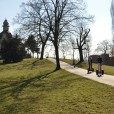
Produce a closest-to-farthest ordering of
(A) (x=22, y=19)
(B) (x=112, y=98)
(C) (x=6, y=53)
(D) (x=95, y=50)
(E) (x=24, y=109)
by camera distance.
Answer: (E) (x=24, y=109)
(B) (x=112, y=98)
(A) (x=22, y=19)
(C) (x=6, y=53)
(D) (x=95, y=50)

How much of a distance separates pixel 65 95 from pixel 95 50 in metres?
116

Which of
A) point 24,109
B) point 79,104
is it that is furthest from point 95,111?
point 24,109

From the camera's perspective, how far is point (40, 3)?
39906mm

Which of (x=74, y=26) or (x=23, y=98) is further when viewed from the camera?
(x=74, y=26)

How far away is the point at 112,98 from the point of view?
13.4m

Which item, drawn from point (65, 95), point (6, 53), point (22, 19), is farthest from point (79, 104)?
point (6, 53)

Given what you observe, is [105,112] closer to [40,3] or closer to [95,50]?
[40,3]

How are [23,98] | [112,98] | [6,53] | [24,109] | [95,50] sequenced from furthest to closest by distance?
[95,50], [6,53], [23,98], [112,98], [24,109]

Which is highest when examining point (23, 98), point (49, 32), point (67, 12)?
point (67, 12)

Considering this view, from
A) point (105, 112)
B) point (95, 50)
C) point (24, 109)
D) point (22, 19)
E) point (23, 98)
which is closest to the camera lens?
point (105, 112)

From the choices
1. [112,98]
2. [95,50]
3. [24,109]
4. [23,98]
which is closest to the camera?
[24,109]

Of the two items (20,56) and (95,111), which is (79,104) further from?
(20,56)

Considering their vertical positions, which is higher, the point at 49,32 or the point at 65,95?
the point at 49,32

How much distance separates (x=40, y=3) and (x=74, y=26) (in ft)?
16.6
